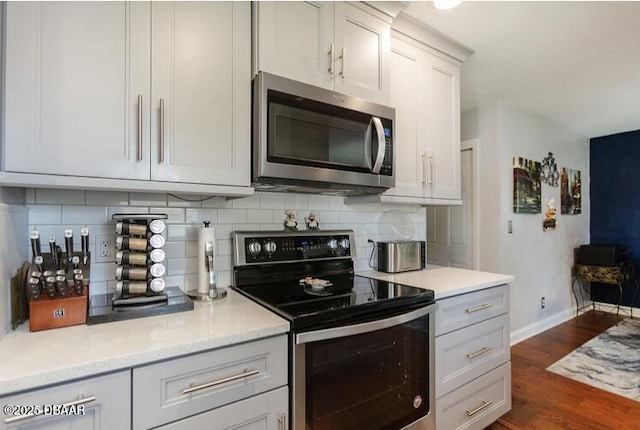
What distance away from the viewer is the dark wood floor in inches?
80.7

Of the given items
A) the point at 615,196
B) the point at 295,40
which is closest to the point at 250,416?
the point at 295,40

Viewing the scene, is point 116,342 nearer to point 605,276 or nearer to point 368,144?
point 368,144

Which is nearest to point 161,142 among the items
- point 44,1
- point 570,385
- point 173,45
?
point 173,45

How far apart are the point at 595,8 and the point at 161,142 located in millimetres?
2327

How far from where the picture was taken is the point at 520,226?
3.44 meters

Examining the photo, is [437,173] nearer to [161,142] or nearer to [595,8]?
[595,8]

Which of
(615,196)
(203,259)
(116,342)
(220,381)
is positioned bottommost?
(220,381)

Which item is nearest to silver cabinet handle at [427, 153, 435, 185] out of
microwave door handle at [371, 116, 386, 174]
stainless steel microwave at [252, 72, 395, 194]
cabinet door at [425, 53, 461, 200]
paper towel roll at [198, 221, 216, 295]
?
cabinet door at [425, 53, 461, 200]

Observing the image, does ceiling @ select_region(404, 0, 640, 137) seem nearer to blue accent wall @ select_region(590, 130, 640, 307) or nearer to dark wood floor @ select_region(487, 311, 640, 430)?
blue accent wall @ select_region(590, 130, 640, 307)

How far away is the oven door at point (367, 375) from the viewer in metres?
1.16

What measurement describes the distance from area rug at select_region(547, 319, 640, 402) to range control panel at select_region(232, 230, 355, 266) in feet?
7.37

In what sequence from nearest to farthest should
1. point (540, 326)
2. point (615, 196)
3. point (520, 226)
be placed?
point (520, 226), point (540, 326), point (615, 196)

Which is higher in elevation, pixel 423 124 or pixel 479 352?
pixel 423 124

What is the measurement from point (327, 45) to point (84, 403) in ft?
5.38
